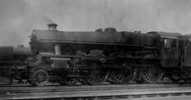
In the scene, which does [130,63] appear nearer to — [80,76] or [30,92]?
[80,76]

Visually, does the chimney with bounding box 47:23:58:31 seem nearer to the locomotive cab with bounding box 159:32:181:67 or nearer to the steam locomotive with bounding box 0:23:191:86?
the steam locomotive with bounding box 0:23:191:86

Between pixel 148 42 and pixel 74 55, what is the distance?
4568 millimetres

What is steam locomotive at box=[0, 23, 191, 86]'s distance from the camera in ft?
A: 35.5

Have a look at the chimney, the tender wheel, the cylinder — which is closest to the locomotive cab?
the cylinder

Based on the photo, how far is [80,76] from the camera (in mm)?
11297

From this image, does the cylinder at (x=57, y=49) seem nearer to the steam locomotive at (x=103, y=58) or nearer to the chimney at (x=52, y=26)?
the steam locomotive at (x=103, y=58)

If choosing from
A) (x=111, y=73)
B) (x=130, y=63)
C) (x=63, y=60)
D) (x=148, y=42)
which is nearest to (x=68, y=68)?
(x=63, y=60)

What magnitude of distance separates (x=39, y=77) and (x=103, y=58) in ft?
11.2

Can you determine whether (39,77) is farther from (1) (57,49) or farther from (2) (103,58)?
(2) (103,58)

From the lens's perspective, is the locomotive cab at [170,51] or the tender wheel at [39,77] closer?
the tender wheel at [39,77]

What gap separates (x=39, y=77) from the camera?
10.5 m

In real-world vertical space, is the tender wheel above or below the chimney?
below

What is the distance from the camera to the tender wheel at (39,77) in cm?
1047

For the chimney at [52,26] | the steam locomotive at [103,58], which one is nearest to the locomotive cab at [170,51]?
the steam locomotive at [103,58]
